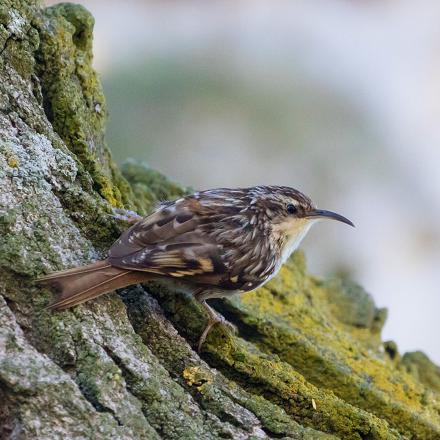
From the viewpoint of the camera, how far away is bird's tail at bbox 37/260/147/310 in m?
2.96

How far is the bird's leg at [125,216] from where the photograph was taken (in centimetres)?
353

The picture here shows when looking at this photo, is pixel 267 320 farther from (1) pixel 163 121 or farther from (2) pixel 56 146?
(1) pixel 163 121

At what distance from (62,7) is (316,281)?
88.2 inches

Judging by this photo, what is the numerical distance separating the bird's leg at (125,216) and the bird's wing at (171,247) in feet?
0.34

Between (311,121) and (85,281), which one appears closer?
(85,281)

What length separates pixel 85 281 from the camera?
3.03 meters

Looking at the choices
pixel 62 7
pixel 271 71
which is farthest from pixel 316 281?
pixel 271 71

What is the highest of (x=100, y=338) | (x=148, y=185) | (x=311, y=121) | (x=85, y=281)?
(x=311, y=121)

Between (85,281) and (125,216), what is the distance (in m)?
0.59

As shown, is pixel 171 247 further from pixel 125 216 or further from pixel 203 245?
pixel 125 216

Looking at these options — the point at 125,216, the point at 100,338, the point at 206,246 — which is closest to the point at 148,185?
the point at 125,216

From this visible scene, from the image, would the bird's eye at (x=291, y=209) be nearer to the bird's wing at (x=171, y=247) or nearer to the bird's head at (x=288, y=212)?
the bird's head at (x=288, y=212)

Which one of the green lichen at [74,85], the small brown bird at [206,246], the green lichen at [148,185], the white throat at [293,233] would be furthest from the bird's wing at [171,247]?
the green lichen at [148,185]

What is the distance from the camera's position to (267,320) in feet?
13.7
